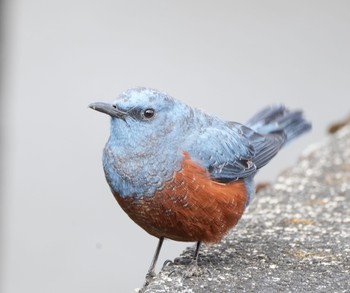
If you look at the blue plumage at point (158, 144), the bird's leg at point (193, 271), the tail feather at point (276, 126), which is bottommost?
the bird's leg at point (193, 271)

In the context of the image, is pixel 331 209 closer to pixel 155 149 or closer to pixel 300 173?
pixel 300 173

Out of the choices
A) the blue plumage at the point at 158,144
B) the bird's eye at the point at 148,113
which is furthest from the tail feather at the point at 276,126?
the bird's eye at the point at 148,113

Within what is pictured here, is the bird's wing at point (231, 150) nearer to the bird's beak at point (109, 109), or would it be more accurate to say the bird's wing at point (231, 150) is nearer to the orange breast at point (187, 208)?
the orange breast at point (187, 208)

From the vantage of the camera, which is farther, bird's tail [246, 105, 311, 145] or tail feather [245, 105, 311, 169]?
bird's tail [246, 105, 311, 145]

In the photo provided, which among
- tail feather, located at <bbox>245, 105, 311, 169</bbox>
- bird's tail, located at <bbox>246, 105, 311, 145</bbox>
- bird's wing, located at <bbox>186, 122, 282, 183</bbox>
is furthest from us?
bird's tail, located at <bbox>246, 105, 311, 145</bbox>

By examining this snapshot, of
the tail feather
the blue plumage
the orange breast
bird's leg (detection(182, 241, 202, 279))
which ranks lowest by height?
bird's leg (detection(182, 241, 202, 279))

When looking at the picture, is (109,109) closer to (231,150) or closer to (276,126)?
(231,150)

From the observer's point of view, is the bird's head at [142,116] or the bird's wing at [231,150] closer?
the bird's head at [142,116]

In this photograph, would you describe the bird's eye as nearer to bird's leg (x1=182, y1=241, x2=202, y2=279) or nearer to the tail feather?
bird's leg (x1=182, y1=241, x2=202, y2=279)

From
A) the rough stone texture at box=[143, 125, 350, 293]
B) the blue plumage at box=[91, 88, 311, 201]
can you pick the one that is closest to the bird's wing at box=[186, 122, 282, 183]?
the blue plumage at box=[91, 88, 311, 201]
